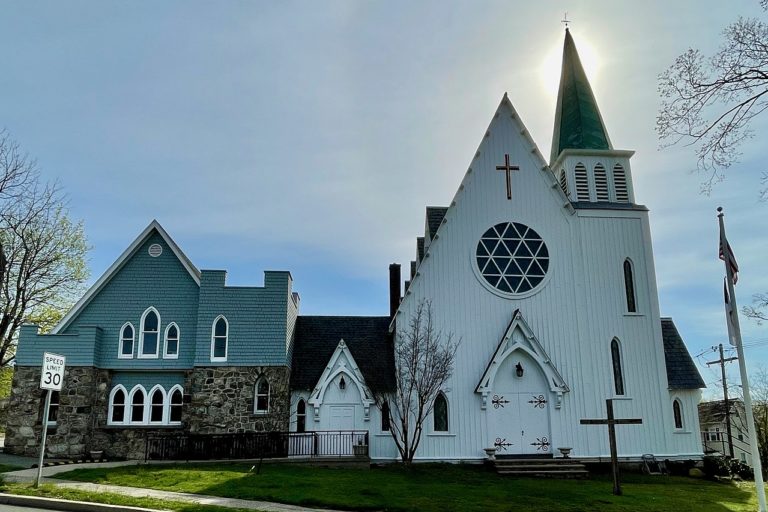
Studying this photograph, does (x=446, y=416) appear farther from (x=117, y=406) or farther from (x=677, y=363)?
(x=117, y=406)

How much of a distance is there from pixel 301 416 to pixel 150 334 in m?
6.93

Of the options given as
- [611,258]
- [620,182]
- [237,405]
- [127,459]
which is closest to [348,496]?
[237,405]

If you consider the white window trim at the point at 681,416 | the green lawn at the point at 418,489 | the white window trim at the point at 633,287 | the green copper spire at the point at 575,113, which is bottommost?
the green lawn at the point at 418,489

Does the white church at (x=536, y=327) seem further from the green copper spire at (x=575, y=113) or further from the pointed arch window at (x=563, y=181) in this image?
the green copper spire at (x=575, y=113)

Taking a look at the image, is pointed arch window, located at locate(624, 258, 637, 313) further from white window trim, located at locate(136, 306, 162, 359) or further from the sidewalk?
white window trim, located at locate(136, 306, 162, 359)

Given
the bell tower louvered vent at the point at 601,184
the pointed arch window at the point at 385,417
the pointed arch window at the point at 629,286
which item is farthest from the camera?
the bell tower louvered vent at the point at 601,184

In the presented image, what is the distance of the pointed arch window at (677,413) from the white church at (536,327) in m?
0.06

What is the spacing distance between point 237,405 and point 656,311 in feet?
56.4

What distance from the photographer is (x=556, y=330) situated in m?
25.8

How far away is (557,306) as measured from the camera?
26.1 metres

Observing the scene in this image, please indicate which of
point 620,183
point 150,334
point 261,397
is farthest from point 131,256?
point 620,183

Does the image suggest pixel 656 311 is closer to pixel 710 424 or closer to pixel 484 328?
pixel 484 328

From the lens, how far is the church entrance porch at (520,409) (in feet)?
80.5

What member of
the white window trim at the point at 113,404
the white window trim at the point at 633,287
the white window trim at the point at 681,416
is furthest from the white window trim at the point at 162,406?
the white window trim at the point at 681,416
